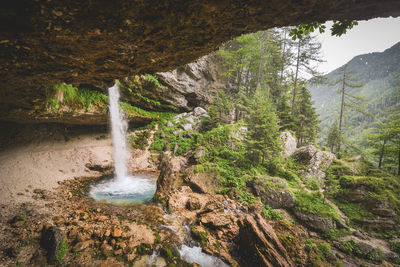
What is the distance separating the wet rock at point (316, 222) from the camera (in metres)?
5.83

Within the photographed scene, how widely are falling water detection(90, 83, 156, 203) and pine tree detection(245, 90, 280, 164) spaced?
6323mm

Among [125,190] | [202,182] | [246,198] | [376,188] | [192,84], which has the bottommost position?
[125,190]

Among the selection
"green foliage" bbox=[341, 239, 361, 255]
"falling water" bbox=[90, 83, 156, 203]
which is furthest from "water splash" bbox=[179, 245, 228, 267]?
"green foliage" bbox=[341, 239, 361, 255]

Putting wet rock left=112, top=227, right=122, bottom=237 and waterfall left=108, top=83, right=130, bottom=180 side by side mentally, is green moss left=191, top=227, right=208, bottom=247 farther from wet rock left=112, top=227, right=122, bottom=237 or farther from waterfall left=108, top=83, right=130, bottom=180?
waterfall left=108, top=83, right=130, bottom=180

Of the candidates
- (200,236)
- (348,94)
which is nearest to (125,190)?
(200,236)

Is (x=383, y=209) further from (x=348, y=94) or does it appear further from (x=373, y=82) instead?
(x=373, y=82)

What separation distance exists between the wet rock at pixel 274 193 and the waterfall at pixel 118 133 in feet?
26.4

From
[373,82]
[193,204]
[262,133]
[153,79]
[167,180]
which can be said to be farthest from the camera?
[373,82]

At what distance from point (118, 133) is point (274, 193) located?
442 inches

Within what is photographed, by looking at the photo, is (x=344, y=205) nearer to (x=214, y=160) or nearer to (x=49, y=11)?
(x=214, y=160)

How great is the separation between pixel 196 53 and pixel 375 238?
9855 millimetres

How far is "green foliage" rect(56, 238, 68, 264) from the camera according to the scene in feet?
10.9

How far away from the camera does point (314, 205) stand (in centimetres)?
651

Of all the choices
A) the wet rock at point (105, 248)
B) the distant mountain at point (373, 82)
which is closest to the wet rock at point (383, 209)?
the wet rock at point (105, 248)
